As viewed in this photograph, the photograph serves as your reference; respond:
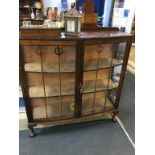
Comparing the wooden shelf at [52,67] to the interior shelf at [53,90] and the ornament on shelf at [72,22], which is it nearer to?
the interior shelf at [53,90]

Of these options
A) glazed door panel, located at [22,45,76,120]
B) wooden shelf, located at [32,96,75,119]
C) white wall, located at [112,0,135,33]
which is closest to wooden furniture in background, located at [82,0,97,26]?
glazed door panel, located at [22,45,76,120]

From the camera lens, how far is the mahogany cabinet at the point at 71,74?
58.7 inches

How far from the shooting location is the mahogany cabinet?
1.49 meters

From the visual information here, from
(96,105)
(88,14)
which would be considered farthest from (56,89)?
(88,14)

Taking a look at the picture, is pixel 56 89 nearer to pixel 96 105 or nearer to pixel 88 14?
pixel 96 105

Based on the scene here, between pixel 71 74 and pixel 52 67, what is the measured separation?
21 centimetres

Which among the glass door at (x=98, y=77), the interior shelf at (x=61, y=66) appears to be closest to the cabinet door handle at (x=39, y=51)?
the interior shelf at (x=61, y=66)
